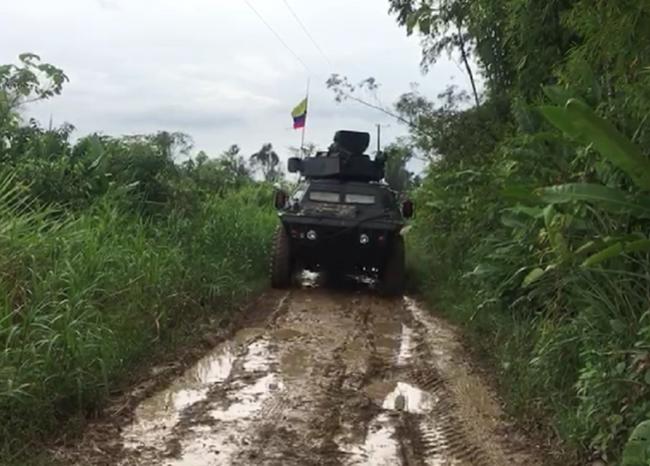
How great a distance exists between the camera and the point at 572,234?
16.5 feet

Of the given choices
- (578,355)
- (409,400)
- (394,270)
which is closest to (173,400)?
(409,400)

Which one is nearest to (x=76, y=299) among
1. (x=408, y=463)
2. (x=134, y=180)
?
(x=408, y=463)

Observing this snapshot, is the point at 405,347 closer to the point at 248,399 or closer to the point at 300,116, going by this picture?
the point at 248,399

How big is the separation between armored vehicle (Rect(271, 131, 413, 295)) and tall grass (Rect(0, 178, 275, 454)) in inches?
42.6

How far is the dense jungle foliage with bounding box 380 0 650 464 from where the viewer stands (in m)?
3.99

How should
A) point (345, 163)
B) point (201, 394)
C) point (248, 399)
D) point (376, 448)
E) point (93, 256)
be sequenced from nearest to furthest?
point (376, 448)
point (248, 399)
point (201, 394)
point (93, 256)
point (345, 163)

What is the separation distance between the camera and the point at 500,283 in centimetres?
687

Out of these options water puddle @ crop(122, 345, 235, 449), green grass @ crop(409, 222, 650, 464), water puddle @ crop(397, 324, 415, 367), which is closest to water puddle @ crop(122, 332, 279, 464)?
water puddle @ crop(122, 345, 235, 449)

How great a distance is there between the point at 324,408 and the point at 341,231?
5.55 meters

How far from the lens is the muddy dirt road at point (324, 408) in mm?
4332

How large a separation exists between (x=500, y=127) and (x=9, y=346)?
8.17 m

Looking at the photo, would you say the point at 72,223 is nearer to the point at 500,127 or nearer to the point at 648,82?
the point at 648,82

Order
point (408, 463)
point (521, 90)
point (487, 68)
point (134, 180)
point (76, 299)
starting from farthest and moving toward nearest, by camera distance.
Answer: point (487, 68)
point (134, 180)
point (521, 90)
point (76, 299)
point (408, 463)

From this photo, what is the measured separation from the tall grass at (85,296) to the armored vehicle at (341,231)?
3.55ft
